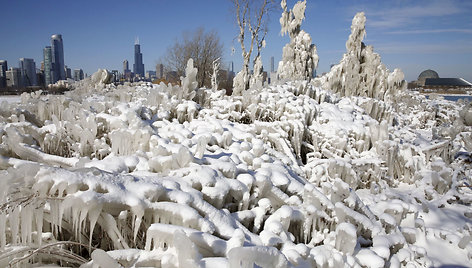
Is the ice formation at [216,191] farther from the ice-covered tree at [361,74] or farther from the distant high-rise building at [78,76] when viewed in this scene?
the distant high-rise building at [78,76]

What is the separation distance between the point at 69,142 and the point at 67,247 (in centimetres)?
181

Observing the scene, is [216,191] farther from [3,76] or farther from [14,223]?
[3,76]

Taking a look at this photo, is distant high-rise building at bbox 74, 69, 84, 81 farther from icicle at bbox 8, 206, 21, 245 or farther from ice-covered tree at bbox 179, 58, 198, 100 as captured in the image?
icicle at bbox 8, 206, 21, 245

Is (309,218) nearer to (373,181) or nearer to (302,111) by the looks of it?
(373,181)

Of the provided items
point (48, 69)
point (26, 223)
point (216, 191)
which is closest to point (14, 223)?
point (26, 223)

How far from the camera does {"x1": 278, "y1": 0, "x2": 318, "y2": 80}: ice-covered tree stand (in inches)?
742

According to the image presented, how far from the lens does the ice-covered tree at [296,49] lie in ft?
61.8

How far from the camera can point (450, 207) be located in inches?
133

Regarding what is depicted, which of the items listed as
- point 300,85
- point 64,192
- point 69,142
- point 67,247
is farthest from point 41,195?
point 300,85

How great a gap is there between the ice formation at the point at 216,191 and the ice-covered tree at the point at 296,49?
14.4m

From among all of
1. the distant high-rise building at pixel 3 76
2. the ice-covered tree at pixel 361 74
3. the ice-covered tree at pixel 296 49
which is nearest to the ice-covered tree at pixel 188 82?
the ice-covered tree at pixel 361 74

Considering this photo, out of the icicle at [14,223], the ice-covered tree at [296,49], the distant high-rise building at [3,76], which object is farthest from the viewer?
the distant high-rise building at [3,76]

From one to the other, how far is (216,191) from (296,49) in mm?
18578

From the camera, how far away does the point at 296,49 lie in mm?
18938
